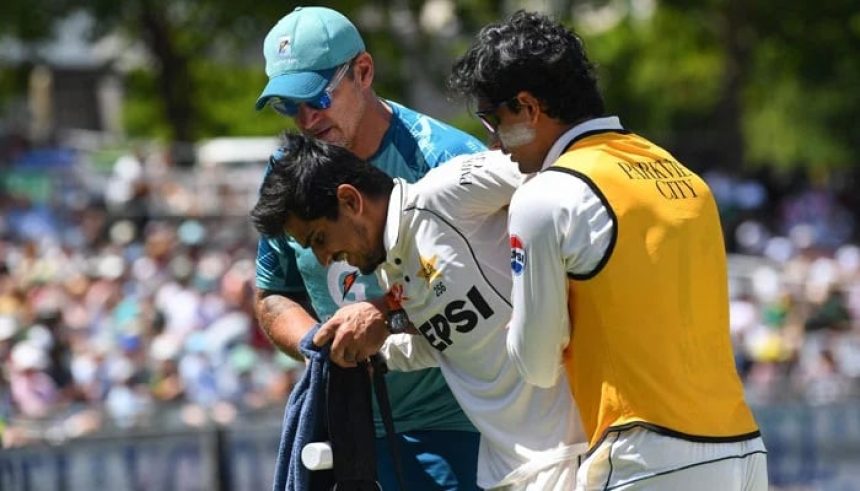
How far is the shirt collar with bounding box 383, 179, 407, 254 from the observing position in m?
3.68

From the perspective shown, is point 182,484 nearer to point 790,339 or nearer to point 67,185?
point 790,339

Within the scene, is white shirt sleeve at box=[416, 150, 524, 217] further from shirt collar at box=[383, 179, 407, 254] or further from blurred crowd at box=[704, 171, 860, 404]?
blurred crowd at box=[704, 171, 860, 404]

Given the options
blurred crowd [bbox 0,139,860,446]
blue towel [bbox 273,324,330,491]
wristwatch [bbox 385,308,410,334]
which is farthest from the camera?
blurred crowd [bbox 0,139,860,446]

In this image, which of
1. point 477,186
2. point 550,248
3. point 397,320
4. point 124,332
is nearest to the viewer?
point 550,248

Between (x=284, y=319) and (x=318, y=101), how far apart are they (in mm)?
579

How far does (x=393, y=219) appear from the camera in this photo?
368cm

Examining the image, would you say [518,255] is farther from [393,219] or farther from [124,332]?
[124,332]

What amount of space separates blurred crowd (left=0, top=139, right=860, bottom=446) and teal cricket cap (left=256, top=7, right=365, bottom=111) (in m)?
5.20

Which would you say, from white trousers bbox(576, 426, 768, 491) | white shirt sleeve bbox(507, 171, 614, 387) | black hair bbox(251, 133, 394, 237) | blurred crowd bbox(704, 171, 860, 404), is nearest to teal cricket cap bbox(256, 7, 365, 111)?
black hair bbox(251, 133, 394, 237)

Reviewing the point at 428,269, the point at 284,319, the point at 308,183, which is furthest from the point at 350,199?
the point at 284,319

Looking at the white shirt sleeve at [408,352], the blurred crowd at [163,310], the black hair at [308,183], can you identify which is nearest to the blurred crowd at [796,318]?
the blurred crowd at [163,310]

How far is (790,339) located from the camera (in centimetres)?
1369

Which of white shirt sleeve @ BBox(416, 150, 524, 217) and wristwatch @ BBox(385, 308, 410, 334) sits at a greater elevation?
white shirt sleeve @ BBox(416, 150, 524, 217)

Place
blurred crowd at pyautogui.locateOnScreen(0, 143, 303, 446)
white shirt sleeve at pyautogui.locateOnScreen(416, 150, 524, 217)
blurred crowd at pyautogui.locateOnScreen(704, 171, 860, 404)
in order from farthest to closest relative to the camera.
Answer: blurred crowd at pyautogui.locateOnScreen(704, 171, 860, 404) < blurred crowd at pyautogui.locateOnScreen(0, 143, 303, 446) < white shirt sleeve at pyautogui.locateOnScreen(416, 150, 524, 217)
